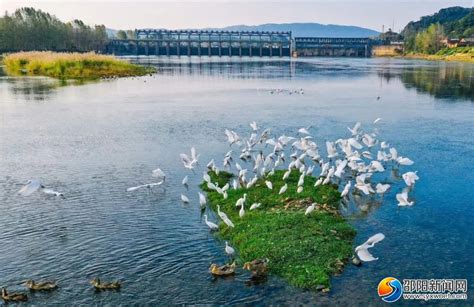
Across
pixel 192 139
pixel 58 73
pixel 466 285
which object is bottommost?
pixel 466 285

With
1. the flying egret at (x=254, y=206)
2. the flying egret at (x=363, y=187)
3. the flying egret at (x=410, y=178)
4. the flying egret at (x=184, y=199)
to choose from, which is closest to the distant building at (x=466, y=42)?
the flying egret at (x=410, y=178)

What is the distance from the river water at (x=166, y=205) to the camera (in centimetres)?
982

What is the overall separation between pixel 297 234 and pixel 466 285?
3.80 m

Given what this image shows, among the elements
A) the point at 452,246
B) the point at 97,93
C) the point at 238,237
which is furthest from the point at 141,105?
the point at 452,246

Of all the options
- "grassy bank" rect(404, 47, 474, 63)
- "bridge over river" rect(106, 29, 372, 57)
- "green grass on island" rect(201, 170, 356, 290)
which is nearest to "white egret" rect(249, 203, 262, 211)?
A: "green grass on island" rect(201, 170, 356, 290)

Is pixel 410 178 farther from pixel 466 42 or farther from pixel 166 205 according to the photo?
pixel 466 42

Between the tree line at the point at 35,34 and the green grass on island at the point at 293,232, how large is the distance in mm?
104893

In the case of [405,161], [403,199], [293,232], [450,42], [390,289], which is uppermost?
[450,42]

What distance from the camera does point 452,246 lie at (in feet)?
37.2

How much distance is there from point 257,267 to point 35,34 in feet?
372

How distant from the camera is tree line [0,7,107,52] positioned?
104 metres

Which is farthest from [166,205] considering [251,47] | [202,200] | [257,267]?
[251,47]

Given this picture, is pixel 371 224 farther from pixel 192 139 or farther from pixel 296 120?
pixel 296 120

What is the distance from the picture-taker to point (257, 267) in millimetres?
9938
